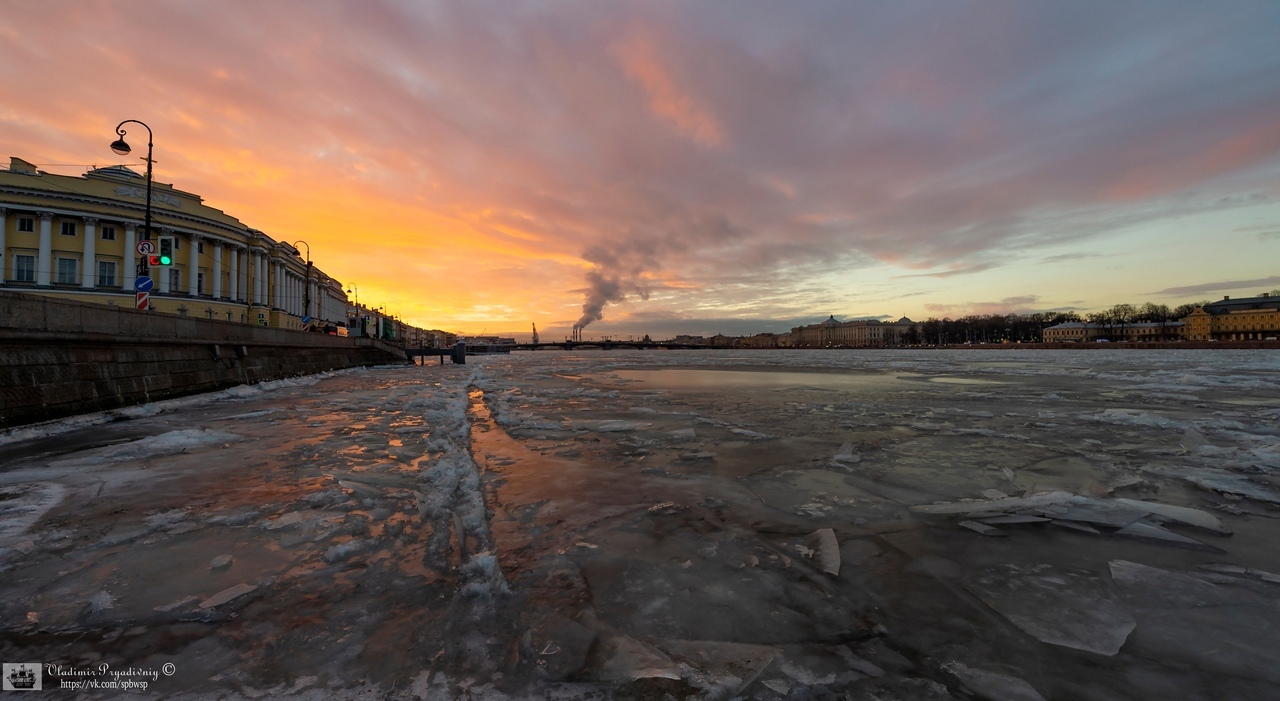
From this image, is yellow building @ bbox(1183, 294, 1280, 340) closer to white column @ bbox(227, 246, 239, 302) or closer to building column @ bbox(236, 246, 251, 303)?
building column @ bbox(236, 246, 251, 303)

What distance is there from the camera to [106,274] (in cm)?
4450

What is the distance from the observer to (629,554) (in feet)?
11.6

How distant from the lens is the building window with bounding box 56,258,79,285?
139ft

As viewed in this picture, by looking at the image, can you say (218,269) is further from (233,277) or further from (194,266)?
(194,266)

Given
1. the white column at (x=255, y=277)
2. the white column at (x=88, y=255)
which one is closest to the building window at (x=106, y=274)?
the white column at (x=88, y=255)

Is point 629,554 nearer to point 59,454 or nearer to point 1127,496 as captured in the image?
point 1127,496

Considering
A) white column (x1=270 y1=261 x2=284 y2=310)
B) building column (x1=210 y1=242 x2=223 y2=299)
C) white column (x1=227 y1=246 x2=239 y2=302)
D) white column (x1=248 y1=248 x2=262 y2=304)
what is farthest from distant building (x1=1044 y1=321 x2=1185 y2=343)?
building column (x1=210 y1=242 x2=223 y2=299)

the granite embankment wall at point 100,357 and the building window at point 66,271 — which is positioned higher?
the building window at point 66,271

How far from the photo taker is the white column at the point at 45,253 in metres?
41.2

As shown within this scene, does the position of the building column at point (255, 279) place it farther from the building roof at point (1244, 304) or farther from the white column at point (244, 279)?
the building roof at point (1244, 304)

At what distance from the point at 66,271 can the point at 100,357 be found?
165 feet

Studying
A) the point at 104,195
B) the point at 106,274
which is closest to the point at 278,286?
the point at 106,274

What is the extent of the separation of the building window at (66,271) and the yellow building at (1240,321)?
198 meters

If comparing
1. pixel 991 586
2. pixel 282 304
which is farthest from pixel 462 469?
pixel 282 304
